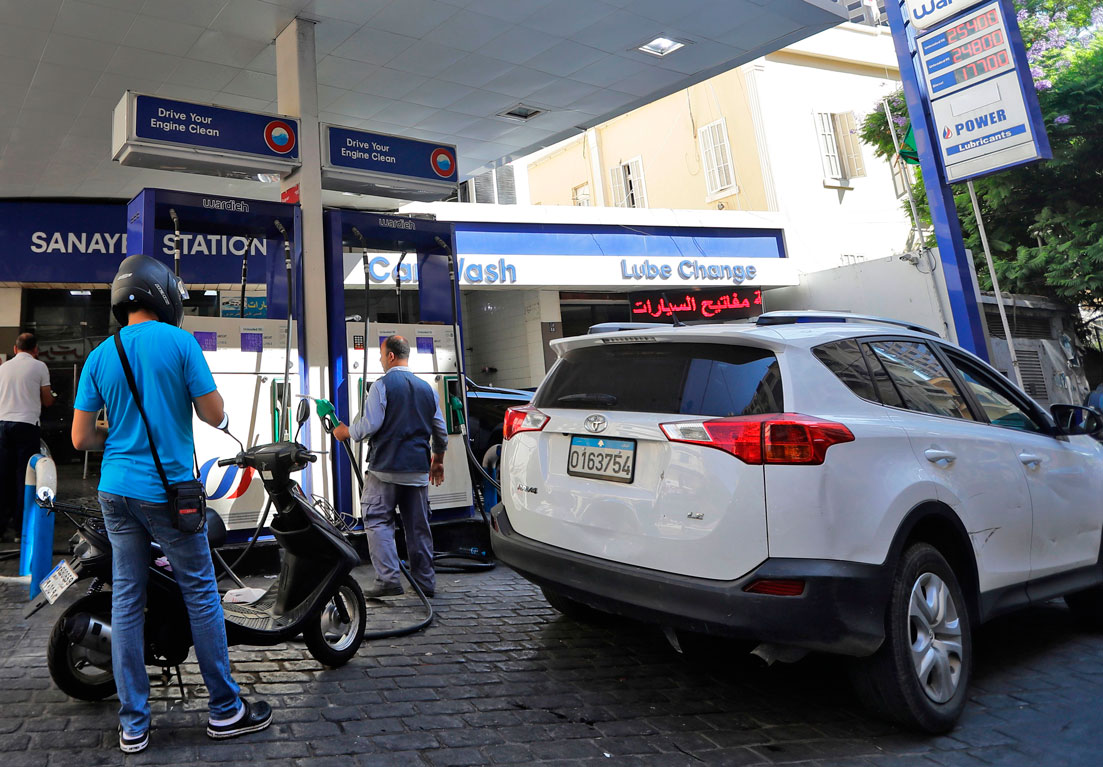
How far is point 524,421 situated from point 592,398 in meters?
0.45

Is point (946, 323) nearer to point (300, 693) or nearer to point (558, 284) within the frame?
point (558, 284)

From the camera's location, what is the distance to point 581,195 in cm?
2512

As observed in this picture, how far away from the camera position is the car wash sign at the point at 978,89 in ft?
24.5

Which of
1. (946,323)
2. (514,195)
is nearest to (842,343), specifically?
(946,323)

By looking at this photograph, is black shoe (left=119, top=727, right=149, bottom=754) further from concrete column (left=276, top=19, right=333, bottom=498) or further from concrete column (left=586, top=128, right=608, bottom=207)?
concrete column (left=586, top=128, right=608, bottom=207)

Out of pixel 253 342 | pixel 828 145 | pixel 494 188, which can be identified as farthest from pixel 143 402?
pixel 828 145

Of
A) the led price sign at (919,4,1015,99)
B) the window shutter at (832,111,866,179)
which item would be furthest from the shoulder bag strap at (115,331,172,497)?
the window shutter at (832,111,866,179)

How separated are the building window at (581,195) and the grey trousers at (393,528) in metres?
20.1

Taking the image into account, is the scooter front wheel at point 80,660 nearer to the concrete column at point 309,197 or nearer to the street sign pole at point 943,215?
the concrete column at point 309,197

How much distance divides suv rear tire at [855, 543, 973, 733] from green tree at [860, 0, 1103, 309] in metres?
12.1

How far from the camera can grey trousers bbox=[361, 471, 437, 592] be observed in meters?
5.52

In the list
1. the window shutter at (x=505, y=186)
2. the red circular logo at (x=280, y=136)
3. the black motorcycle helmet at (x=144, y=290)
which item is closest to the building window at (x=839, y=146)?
the window shutter at (x=505, y=186)

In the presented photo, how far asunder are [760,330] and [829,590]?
112 cm

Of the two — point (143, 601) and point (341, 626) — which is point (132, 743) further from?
point (341, 626)
